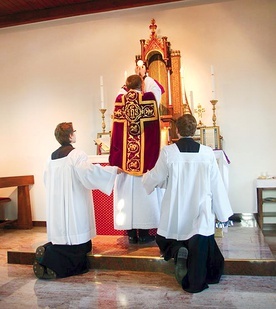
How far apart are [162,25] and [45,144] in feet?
9.07

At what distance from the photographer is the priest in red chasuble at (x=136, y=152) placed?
142 inches

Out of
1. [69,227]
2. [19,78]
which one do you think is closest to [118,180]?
[69,227]

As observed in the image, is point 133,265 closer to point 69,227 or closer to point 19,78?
point 69,227

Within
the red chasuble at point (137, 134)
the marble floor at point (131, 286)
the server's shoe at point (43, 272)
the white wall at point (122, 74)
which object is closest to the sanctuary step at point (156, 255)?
the marble floor at point (131, 286)

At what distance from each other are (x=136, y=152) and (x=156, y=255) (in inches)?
41.1

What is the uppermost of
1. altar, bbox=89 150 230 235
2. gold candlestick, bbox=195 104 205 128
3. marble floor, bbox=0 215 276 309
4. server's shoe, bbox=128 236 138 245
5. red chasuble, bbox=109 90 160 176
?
gold candlestick, bbox=195 104 205 128

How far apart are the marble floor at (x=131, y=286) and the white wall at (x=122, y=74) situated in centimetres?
187

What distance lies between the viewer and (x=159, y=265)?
3328mm

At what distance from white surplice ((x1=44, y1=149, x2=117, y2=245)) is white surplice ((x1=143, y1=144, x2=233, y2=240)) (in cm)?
64

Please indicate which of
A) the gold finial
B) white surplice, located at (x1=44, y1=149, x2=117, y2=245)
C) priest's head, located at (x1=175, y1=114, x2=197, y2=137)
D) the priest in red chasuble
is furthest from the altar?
the gold finial

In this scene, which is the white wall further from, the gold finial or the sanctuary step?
the sanctuary step

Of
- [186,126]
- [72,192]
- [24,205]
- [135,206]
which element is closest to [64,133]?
[72,192]

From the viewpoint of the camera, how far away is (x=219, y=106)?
209 inches

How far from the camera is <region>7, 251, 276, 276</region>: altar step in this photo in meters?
3.17
